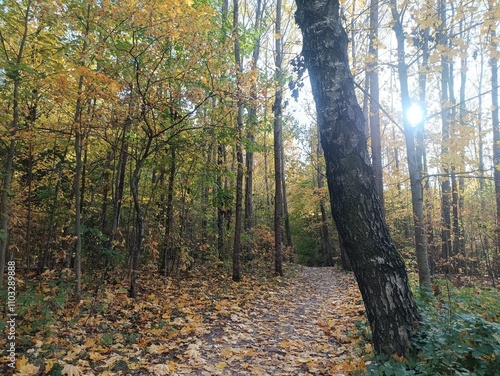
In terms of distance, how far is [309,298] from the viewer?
344 inches

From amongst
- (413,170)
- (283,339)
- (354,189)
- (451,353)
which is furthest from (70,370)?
(413,170)

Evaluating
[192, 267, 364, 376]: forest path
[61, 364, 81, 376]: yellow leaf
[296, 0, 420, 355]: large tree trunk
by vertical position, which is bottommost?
[192, 267, 364, 376]: forest path

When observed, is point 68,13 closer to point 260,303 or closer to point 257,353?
point 257,353

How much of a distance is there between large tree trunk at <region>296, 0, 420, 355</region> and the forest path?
2.61ft

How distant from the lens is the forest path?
12.8ft

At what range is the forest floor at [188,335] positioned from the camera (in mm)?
3758

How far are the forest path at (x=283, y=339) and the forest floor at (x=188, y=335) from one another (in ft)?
0.05

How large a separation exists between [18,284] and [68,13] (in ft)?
20.5

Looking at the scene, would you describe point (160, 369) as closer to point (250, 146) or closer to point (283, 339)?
point (283, 339)

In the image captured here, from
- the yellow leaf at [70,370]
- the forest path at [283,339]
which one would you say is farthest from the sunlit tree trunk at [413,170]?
the yellow leaf at [70,370]

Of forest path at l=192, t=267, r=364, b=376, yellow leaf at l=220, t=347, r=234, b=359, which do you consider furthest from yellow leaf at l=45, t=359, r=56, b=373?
yellow leaf at l=220, t=347, r=234, b=359

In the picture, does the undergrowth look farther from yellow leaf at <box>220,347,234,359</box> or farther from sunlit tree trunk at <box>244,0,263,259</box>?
sunlit tree trunk at <box>244,0,263,259</box>

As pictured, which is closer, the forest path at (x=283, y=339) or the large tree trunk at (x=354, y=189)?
the large tree trunk at (x=354, y=189)

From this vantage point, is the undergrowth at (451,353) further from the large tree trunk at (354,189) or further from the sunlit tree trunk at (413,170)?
the sunlit tree trunk at (413,170)
